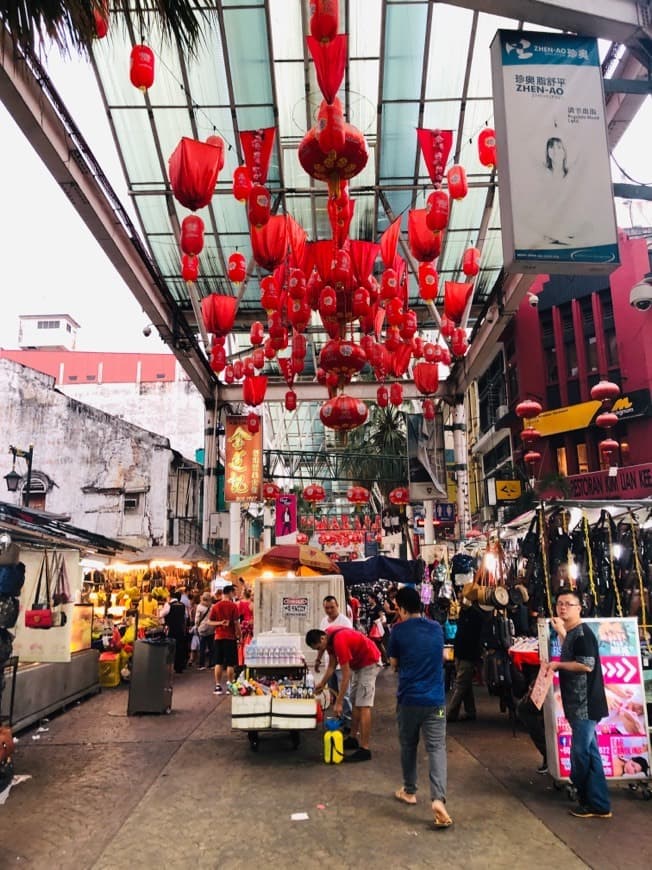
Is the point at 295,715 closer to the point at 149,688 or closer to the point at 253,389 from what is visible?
the point at 149,688

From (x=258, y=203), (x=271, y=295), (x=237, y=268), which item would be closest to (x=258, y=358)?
(x=237, y=268)

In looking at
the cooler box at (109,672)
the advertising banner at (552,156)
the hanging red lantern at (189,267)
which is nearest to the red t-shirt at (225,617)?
the cooler box at (109,672)

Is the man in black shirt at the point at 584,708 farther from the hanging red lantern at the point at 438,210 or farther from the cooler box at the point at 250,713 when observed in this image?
the hanging red lantern at the point at 438,210

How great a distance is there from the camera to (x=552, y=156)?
521cm

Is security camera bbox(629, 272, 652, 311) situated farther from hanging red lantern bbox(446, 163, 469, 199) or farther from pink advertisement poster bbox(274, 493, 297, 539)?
pink advertisement poster bbox(274, 493, 297, 539)

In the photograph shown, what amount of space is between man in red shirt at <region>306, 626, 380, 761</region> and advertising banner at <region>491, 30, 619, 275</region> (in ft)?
15.0

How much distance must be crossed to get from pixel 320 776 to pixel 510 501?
17.2 metres

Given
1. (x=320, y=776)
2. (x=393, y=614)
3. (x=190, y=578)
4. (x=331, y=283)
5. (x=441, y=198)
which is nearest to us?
(x=320, y=776)

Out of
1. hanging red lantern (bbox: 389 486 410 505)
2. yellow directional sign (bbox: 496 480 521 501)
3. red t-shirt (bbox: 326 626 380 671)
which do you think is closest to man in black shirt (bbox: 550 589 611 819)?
red t-shirt (bbox: 326 626 380 671)

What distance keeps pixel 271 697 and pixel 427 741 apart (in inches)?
106

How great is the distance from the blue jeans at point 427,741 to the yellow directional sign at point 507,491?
1761 centimetres

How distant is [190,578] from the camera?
81.9 ft

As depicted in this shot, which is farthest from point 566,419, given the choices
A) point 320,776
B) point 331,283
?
point 320,776

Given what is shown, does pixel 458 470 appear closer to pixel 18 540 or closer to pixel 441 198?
pixel 441 198
